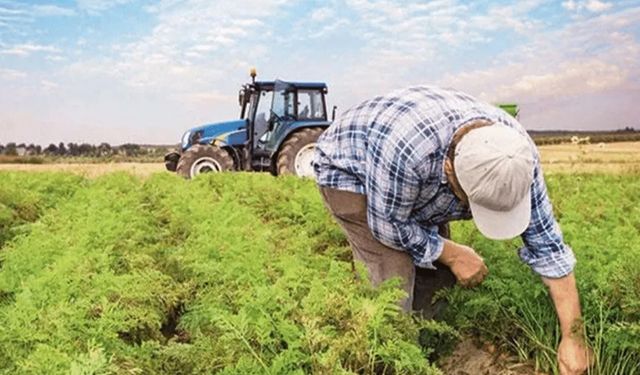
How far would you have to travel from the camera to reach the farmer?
3727 mm

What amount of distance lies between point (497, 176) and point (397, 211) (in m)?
0.83

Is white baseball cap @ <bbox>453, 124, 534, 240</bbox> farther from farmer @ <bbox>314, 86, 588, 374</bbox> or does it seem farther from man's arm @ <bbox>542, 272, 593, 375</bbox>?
man's arm @ <bbox>542, 272, 593, 375</bbox>

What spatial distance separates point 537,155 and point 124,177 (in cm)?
1154

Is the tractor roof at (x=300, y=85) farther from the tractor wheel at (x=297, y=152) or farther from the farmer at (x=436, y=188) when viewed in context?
the farmer at (x=436, y=188)

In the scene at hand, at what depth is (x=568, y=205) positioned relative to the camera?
9.04 m

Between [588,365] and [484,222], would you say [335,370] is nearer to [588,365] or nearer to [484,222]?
[484,222]

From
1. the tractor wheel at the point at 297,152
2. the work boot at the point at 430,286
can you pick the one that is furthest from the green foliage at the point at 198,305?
the tractor wheel at the point at 297,152

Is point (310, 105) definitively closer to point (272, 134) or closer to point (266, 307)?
point (272, 134)

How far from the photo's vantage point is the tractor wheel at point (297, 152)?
16.4 metres

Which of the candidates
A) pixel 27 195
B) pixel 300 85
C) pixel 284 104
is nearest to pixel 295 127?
pixel 284 104

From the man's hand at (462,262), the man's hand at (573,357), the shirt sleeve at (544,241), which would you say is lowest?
the man's hand at (573,357)

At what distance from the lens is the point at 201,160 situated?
18.0m

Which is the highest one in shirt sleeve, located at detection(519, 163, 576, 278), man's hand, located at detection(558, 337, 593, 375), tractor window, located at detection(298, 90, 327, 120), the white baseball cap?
tractor window, located at detection(298, 90, 327, 120)

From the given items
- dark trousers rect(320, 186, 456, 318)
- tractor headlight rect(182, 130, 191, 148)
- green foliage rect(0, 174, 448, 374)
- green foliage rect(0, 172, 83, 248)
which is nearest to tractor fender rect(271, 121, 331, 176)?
tractor headlight rect(182, 130, 191, 148)
